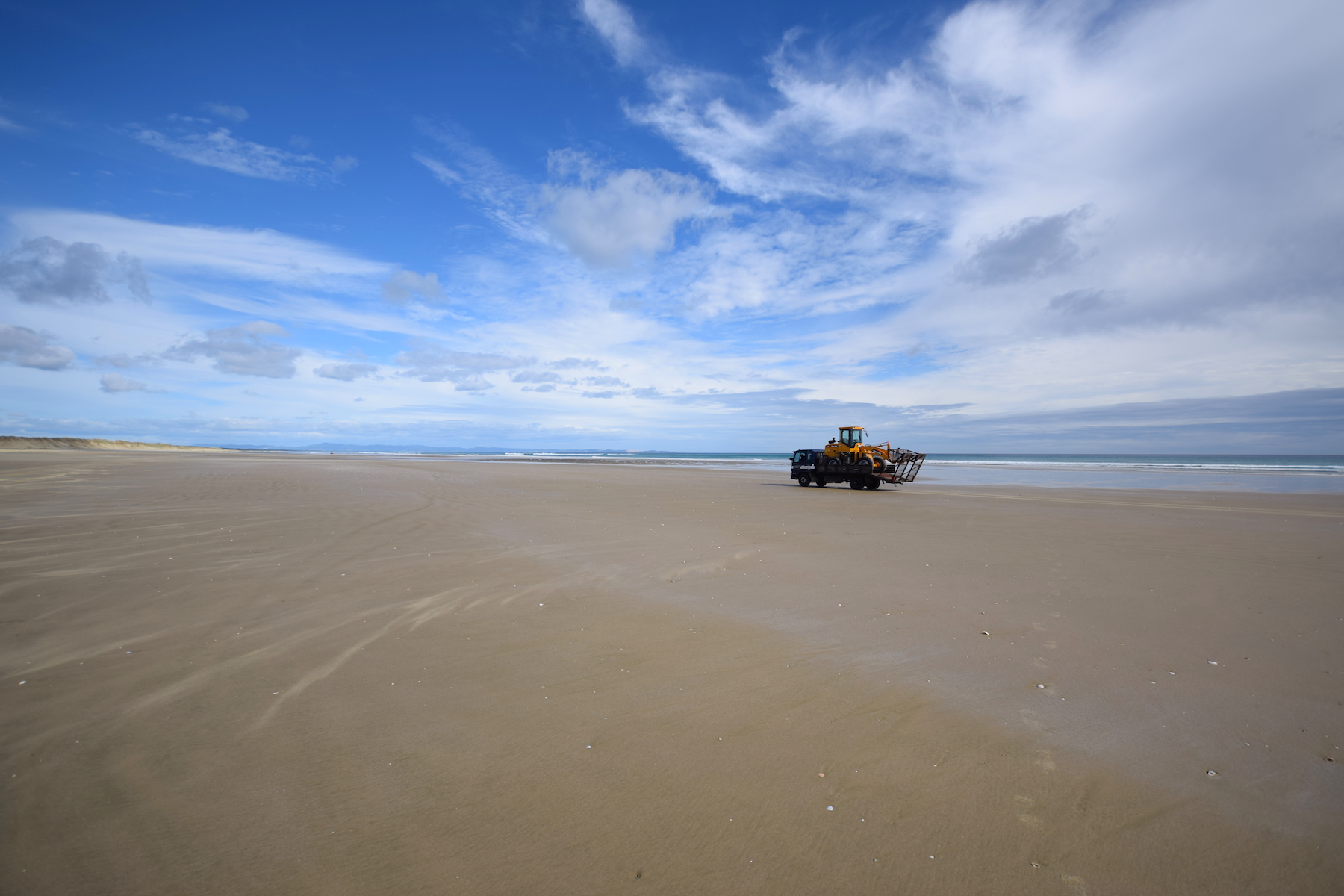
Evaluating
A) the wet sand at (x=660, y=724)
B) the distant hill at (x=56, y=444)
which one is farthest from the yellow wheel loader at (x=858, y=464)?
the distant hill at (x=56, y=444)

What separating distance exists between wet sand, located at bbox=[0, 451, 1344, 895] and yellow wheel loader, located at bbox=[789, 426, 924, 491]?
1670cm

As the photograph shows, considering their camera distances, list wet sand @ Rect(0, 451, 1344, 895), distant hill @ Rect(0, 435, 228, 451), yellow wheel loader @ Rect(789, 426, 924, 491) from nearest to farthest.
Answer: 1. wet sand @ Rect(0, 451, 1344, 895)
2. yellow wheel loader @ Rect(789, 426, 924, 491)
3. distant hill @ Rect(0, 435, 228, 451)

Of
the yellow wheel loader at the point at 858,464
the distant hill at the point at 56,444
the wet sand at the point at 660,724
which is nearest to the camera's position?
the wet sand at the point at 660,724

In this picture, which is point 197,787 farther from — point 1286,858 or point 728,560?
point 728,560

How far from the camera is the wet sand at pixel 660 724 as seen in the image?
2572mm

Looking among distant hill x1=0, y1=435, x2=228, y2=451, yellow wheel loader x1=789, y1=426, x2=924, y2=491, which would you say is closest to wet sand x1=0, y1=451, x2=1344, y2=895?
yellow wheel loader x1=789, y1=426, x2=924, y2=491

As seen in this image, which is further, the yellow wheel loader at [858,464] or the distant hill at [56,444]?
the distant hill at [56,444]

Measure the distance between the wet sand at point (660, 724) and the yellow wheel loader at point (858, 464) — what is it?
16701 millimetres

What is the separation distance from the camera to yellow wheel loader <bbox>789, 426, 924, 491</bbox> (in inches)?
1004

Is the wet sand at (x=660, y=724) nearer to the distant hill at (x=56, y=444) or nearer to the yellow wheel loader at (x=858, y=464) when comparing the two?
the yellow wheel loader at (x=858, y=464)

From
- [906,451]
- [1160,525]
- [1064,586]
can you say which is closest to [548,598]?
[1064,586]

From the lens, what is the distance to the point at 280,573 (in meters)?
7.37

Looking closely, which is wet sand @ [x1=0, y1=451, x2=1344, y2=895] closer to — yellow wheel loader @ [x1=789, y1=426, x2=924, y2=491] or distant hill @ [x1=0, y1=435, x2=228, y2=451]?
yellow wheel loader @ [x1=789, y1=426, x2=924, y2=491]

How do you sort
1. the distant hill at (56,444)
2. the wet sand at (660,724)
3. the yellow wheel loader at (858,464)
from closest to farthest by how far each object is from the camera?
1. the wet sand at (660,724)
2. the yellow wheel loader at (858,464)
3. the distant hill at (56,444)
